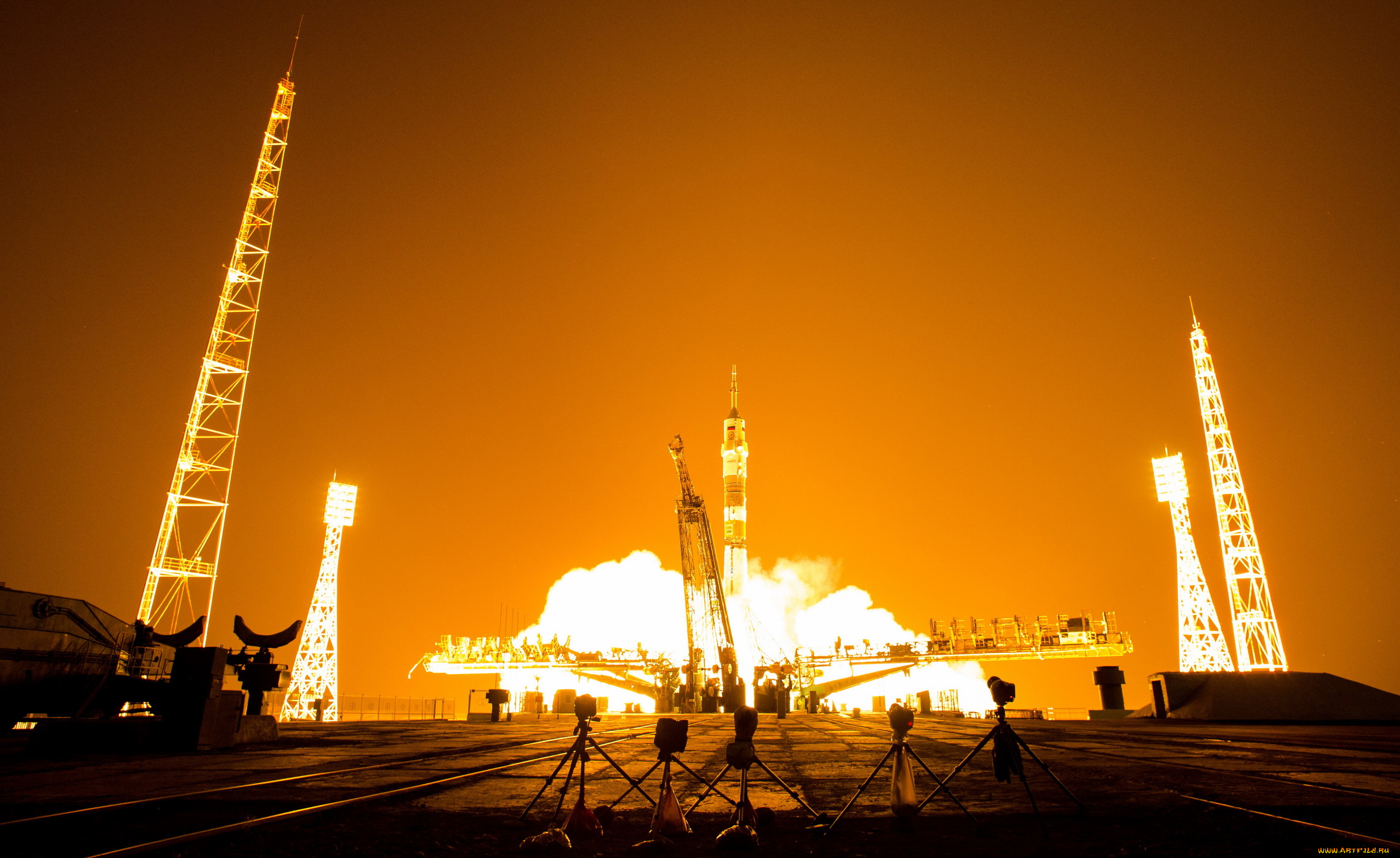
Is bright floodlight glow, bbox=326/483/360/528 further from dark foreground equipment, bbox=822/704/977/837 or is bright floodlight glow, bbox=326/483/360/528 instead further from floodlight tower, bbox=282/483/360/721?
dark foreground equipment, bbox=822/704/977/837

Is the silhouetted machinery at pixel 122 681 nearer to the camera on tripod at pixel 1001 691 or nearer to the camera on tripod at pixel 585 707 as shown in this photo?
the camera on tripod at pixel 585 707

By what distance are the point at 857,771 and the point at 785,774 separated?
52.6 inches

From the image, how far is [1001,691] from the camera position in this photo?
→ 25.1 feet

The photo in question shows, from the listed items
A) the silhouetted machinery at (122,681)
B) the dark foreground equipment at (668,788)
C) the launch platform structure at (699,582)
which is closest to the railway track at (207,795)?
the dark foreground equipment at (668,788)

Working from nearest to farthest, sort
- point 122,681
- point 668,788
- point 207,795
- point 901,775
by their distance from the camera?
→ point 668,788 → point 901,775 → point 207,795 → point 122,681

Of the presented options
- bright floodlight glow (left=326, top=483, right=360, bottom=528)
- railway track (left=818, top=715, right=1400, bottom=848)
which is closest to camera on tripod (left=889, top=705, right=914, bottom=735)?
railway track (left=818, top=715, right=1400, bottom=848)

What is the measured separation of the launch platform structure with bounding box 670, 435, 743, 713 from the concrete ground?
75.1 meters

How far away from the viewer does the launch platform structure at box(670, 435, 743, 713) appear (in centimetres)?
9306

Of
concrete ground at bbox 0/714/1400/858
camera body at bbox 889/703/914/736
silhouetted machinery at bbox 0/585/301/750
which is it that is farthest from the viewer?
silhouetted machinery at bbox 0/585/301/750

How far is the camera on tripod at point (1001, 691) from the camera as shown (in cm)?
→ 740

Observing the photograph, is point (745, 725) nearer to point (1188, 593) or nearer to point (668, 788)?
point (668, 788)

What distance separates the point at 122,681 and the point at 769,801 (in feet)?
82.8

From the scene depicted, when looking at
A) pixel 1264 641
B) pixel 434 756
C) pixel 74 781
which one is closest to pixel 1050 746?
pixel 434 756

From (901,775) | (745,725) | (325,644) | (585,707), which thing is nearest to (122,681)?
(585,707)
